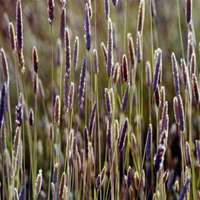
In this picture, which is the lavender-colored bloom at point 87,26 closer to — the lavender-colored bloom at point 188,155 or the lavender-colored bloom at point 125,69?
the lavender-colored bloom at point 125,69

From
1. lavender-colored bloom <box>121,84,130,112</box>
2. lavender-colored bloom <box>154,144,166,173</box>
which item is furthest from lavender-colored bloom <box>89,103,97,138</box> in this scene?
lavender-colored bloom <box>154,144,166,173</box>

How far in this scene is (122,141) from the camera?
1306 mm

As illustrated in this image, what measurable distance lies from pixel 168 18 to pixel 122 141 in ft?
6.04

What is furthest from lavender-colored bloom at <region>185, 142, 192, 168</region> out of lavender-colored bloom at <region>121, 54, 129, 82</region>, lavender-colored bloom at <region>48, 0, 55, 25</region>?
lavender-colored bloom at <region>48, 0, 55, 25</region>

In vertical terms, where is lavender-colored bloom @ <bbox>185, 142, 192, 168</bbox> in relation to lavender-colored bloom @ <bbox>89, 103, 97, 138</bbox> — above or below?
below

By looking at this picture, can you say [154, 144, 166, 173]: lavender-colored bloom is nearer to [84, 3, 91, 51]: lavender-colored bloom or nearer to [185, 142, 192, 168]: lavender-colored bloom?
[185, 142, 192, 168]: lavender-colored bloom

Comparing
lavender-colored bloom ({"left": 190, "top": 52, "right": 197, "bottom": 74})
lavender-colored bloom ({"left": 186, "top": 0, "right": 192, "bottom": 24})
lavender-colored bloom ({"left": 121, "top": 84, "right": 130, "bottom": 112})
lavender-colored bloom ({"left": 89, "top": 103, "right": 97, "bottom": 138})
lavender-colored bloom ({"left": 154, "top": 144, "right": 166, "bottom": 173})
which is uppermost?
lavender-colored bloom ({"left": 186, "top": 0, "right": 192, "bottom": 24})

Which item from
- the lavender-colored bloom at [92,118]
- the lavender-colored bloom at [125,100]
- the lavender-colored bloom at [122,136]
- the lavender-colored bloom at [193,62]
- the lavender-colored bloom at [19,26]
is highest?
the lavender-colored bloom at [19,26]

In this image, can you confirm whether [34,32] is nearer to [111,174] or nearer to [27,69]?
[27,69]

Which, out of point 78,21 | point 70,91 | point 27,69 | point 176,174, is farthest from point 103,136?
point 70,91

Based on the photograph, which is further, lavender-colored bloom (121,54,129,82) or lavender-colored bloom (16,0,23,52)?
lavender-colored bloom (121,54,129,82)

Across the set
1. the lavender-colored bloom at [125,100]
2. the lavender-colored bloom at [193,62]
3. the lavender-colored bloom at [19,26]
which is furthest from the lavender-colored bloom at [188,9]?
the lavender-colored bloom at [19,26]

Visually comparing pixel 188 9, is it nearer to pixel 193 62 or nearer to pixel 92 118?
pixel 193 62

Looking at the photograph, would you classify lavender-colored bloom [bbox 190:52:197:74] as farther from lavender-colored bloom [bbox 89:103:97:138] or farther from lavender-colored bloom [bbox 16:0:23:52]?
lavender-colored bloom [bbox 16:0:23:52]
